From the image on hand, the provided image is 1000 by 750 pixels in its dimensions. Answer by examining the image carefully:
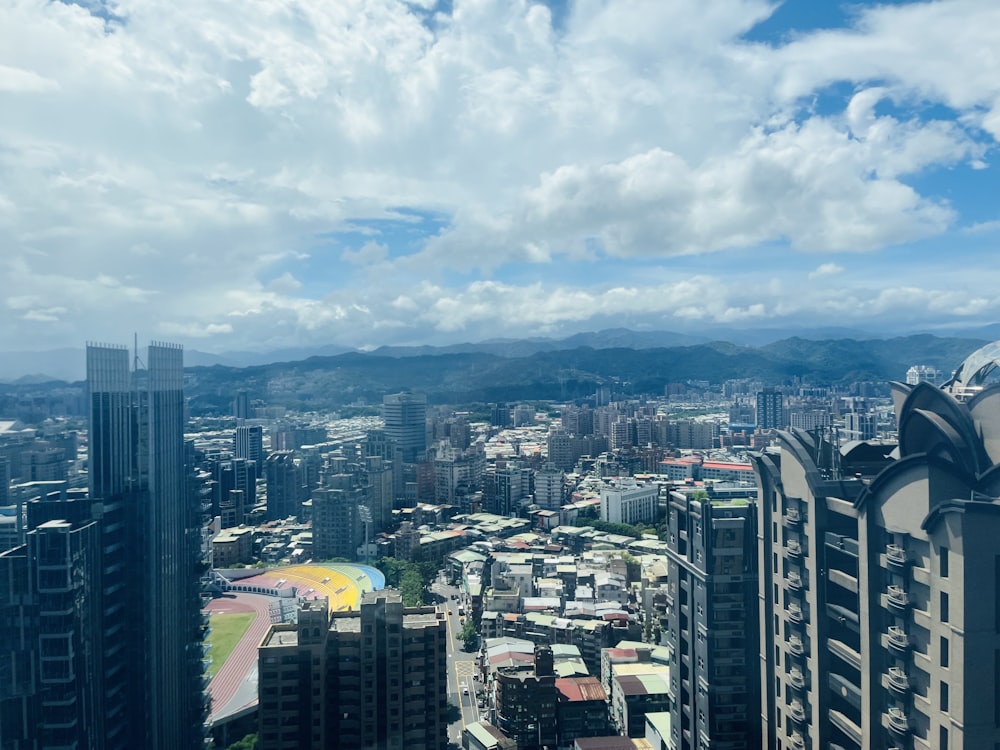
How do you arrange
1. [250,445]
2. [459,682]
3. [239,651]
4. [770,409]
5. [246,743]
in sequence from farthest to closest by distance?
1. [770,409]
2. [250,445]
3. [459,682]
4. [239,651]
5. [246,743]

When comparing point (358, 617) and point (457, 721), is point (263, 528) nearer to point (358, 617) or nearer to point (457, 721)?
point (457, 721)

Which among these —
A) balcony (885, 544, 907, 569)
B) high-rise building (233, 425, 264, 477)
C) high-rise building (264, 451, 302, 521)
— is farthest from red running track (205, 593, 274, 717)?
high-rise building (233, 425, 264, 477)

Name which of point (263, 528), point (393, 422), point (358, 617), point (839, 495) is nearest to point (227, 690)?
point (358, 617)

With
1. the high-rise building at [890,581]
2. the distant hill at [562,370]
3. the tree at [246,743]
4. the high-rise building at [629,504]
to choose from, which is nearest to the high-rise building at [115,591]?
the tree at [246,743]

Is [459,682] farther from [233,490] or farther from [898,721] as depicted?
[233,490]

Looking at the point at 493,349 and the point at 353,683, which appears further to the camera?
the point at 493,349

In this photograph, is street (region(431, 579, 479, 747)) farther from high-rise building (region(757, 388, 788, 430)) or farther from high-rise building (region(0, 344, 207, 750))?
high-rise building (region(757, 388, 788, 430))

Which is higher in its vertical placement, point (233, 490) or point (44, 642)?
point (44, 642)

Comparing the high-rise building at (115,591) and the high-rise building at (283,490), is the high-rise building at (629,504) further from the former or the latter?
the high-rise building at (115,591)

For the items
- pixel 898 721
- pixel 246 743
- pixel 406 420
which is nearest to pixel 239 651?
pixel 246 743
